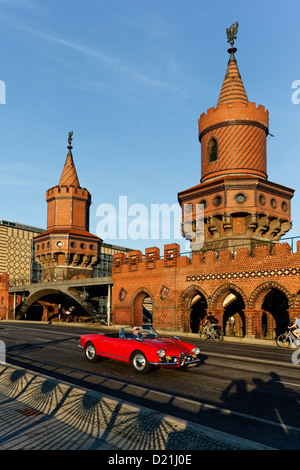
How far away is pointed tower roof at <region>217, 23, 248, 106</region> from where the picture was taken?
1425 inches

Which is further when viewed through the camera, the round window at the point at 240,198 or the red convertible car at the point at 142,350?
the round window at the point at 240,198

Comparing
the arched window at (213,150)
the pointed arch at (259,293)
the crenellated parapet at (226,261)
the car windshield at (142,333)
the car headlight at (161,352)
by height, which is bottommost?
the car headlight at (161,352)

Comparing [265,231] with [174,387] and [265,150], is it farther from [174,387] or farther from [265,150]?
[174,387]

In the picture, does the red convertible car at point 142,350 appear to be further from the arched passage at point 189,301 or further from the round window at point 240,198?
the round window at point 240,198

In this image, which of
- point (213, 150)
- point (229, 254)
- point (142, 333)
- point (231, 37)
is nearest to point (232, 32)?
point (231, 37)

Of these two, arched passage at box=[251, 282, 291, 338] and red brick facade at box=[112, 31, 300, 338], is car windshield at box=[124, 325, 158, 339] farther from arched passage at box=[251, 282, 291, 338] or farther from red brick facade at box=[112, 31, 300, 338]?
arched passage at box=[251, 282, 291, 338]

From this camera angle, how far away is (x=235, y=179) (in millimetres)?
31891

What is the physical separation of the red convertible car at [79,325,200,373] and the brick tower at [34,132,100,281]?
126 ft

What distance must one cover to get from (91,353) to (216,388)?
5.38 metres

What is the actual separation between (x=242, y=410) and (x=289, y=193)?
97.3 ft

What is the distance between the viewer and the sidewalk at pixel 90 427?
5.76 metres

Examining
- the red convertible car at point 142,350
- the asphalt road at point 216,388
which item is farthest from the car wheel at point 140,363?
the asphalt road at point 216,388

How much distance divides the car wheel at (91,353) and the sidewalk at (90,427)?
479 cm
